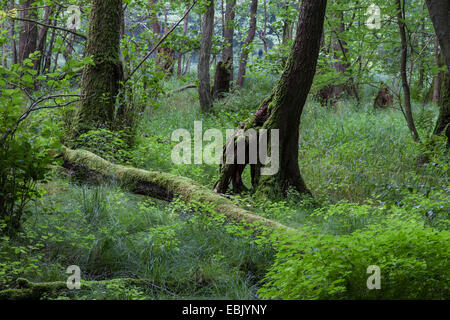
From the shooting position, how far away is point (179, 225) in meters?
4.77

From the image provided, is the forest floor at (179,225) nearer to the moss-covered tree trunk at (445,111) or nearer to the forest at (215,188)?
the forest at (215,188)

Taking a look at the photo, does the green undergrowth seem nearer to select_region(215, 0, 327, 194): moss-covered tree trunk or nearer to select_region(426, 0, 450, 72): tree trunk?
select_region(215, 0, 327, 194): moss-covered tree trunk

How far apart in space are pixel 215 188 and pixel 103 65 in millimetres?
3953

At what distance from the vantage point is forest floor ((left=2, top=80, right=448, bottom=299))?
360cm

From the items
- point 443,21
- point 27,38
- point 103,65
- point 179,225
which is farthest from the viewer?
point 27,38

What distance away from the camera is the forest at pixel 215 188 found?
3.01 m

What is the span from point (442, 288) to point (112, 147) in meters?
6.07

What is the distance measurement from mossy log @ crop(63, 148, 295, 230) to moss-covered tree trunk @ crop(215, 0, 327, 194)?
1.00m

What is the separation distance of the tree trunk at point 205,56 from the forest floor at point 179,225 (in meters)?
4.35

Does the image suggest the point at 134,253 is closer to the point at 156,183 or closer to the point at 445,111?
the point at 156,183

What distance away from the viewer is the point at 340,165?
313 inches

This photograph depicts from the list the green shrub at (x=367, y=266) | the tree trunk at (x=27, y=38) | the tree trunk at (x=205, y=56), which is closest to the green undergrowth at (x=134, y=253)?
the green shrub at (x=367, y=266)

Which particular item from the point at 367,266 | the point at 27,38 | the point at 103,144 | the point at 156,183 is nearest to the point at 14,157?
the point at 156,183
